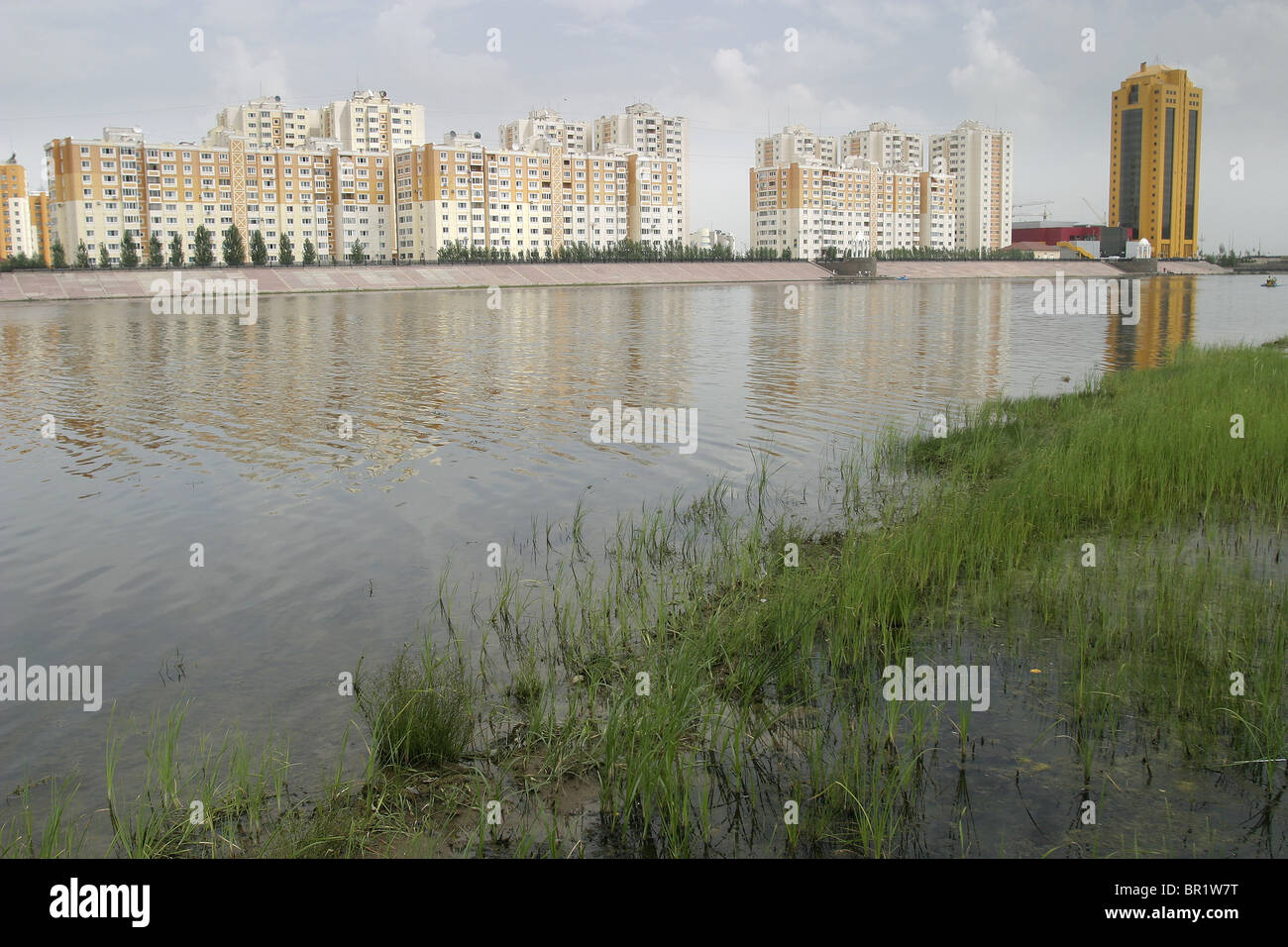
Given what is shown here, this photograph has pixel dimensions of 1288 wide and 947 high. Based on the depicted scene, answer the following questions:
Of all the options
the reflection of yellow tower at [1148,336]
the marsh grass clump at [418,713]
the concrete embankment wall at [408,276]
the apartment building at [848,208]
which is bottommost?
the marsh grass clump at [418,713]

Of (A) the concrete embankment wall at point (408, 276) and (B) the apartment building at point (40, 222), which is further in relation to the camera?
(B) the apartment building at point (40, 222)

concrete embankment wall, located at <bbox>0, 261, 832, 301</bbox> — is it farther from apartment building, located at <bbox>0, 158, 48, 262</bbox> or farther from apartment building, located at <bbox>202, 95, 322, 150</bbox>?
apartment building, located at <bbox>0, 158, 48, 262</bbox>

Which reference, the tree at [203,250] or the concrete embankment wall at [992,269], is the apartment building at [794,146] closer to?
the concrete embankment wall at [992,269]

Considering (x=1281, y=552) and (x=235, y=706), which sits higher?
(x=1281, y=552)

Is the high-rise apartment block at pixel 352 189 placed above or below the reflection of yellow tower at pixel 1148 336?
above

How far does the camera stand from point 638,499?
10.2 meters

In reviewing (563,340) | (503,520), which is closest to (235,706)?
(503,520)

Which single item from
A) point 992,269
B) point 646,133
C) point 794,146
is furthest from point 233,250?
point 794,146

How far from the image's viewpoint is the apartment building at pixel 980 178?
181500 millimetres

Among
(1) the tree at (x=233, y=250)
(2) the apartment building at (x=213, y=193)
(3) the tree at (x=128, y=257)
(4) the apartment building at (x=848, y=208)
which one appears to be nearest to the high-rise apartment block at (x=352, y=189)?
(2) the apartment building at (x=213, y=193)

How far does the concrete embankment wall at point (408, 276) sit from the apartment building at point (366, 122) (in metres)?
65.9

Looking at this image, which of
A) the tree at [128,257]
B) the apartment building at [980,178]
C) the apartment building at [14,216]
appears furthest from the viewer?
the apartment building at [14,216]

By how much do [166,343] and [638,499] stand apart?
23.4 meters
